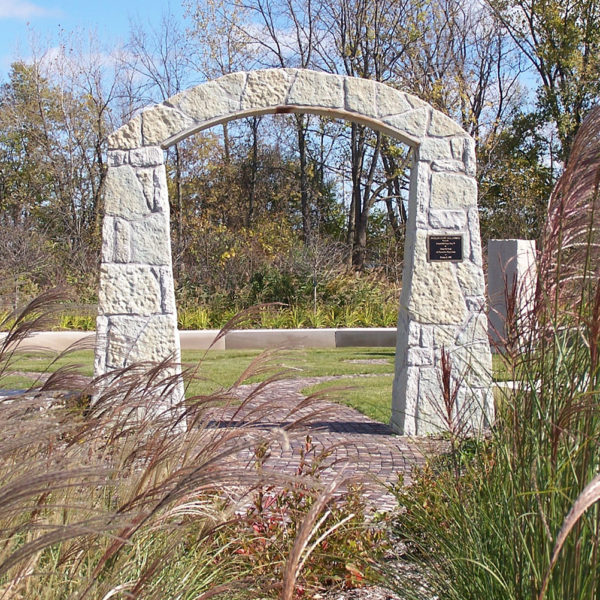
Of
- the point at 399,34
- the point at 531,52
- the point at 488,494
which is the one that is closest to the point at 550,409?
the point at 488,494

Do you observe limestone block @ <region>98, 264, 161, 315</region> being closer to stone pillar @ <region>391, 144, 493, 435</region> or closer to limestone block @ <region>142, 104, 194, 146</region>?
limestone block @ <region>142, 104, 194, 146</region>

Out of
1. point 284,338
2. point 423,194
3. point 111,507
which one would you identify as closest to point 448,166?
point 423,194

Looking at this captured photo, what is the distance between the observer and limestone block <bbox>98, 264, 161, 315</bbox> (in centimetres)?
595

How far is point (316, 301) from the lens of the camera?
15.2m

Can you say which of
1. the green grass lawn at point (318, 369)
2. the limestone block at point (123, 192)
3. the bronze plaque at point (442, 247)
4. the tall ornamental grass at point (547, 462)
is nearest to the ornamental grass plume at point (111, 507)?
the tall ornamental grass at point (547, 462)

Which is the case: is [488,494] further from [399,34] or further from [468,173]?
[399,34]

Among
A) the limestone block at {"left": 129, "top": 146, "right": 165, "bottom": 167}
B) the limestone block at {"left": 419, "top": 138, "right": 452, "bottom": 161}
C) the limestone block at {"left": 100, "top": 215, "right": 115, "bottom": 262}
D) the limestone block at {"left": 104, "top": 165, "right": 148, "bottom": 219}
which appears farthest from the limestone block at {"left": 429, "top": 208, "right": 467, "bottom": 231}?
the limestone block at {"left": 100, "top": 215, "right": 115, "bottom": 262}

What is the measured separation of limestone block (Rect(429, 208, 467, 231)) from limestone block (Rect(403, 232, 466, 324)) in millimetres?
153

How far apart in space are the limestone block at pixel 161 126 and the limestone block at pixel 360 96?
1.30m

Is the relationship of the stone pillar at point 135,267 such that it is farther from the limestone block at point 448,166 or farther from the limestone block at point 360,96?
the limestone block at point 448,166

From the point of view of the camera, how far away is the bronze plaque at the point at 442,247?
623 cm

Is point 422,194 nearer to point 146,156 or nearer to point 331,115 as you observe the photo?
point 331,115

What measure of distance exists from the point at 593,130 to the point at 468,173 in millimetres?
4491

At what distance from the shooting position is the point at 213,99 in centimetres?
603
